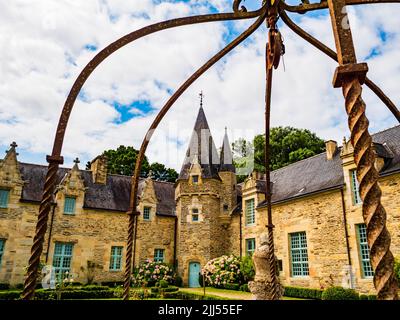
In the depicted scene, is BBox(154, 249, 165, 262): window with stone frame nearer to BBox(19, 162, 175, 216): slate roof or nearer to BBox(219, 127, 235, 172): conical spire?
BBox(19, 162, 175, 216): slate roof

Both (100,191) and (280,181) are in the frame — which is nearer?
(280,181)

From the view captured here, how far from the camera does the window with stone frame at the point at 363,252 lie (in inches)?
515

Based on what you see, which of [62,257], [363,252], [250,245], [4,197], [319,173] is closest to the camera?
[363,252]

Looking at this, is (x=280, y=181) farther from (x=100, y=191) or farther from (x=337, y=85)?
(x=337, y=85)

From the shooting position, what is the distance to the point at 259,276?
25.7ft

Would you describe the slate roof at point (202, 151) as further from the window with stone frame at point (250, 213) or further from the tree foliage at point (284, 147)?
the tree foliage at point (284, 147)

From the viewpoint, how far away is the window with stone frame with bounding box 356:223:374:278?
13.1 metres

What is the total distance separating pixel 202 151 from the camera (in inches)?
961

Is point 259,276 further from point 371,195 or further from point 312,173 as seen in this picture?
point 312,173

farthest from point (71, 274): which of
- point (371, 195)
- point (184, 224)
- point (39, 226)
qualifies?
point (371, 195)

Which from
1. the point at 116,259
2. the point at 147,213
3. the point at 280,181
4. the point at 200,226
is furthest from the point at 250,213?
the point at 116,259

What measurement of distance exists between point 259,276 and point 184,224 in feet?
46.2

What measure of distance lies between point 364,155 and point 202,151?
22.7 m

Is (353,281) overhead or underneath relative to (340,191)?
underneath
